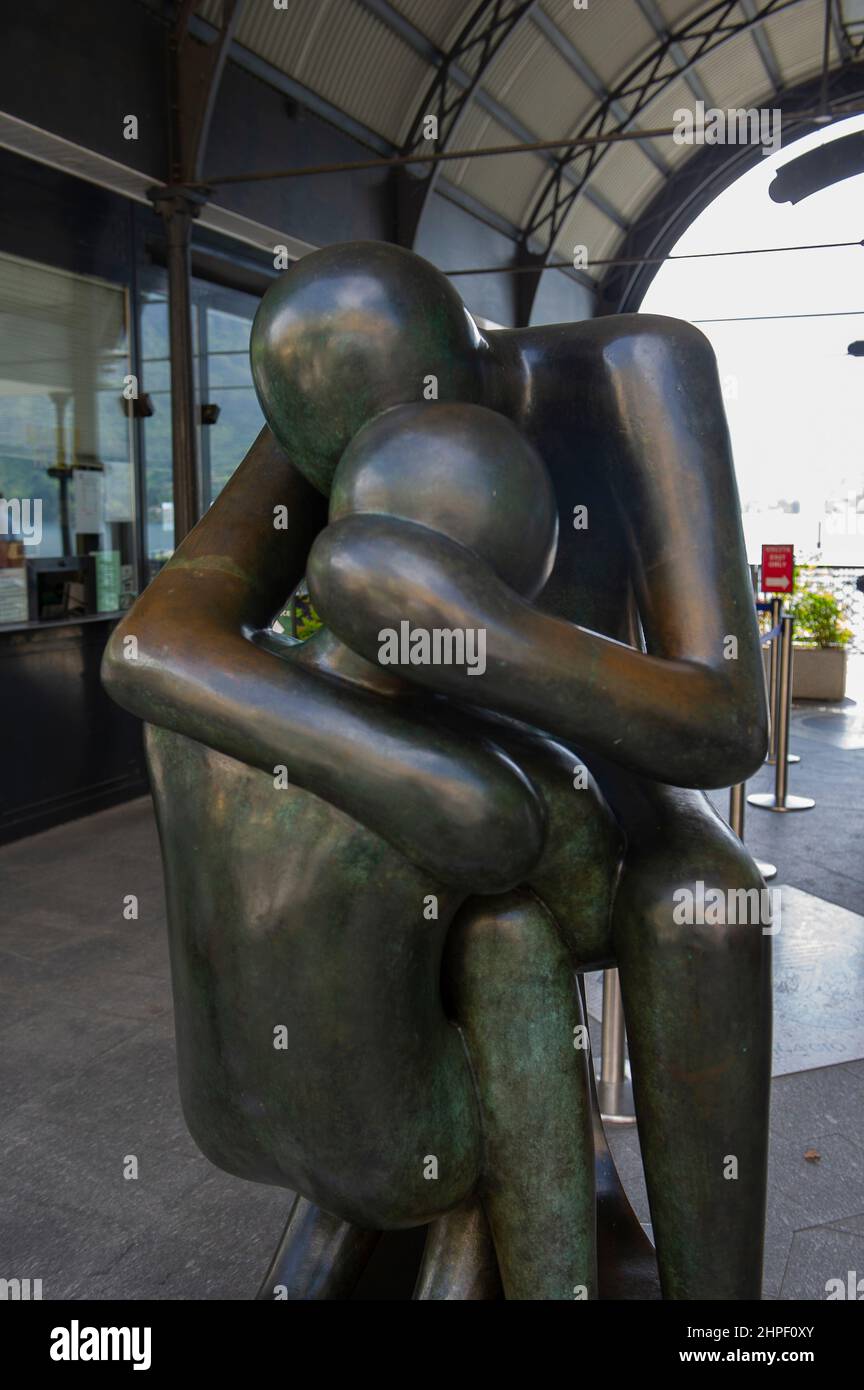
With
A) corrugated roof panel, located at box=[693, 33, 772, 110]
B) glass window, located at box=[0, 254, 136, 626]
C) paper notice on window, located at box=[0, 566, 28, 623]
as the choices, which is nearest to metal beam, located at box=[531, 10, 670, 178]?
corrugated roof panel, located at box=[693, 33, 772, 110]

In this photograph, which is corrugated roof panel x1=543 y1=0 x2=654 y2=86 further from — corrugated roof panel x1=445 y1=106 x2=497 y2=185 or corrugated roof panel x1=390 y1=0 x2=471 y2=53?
corrugated roof panel x1=390 y1=0 x2=471 y2=53

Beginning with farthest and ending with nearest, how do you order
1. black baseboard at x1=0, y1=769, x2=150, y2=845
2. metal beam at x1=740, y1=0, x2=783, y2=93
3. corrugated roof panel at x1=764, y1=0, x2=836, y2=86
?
1. corrugated roof panel at x1=764, y1=0, x2=836, y2=86
2. metal beam at x1=740, y1=0, x2=783, y2=93
3. black baseboard at x1=0, y1=769, x2=150, y2=845

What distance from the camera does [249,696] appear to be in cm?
129

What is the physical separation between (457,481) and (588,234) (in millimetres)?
15402

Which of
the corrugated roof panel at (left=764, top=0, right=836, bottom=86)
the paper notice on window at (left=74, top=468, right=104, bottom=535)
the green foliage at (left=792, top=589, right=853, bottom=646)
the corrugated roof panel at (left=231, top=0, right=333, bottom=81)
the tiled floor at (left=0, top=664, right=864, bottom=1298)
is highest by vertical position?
the corrugated roof panel at (left=764, top=0, right=836, bottom=86)

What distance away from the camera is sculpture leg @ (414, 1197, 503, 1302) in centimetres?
161

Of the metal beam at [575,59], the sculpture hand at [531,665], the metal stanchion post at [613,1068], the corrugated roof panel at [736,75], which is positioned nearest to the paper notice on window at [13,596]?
the metal stanchion post at [613,1068]

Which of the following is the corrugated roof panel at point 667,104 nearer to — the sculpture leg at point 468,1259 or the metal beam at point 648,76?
the metal beam at point 648,76

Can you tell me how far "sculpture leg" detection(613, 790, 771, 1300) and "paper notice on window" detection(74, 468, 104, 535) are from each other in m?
6.16

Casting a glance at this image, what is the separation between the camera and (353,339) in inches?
52.1

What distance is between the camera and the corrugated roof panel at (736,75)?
1377 centimetres

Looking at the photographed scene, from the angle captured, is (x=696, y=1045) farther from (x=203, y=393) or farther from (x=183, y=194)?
(x=203, y=393)

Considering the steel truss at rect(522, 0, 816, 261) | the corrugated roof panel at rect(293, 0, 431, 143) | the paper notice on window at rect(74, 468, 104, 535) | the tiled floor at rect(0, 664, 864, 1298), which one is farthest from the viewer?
the steel truss at rect(522, 0, 816, 261)

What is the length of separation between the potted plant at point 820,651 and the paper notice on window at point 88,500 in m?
6.93
